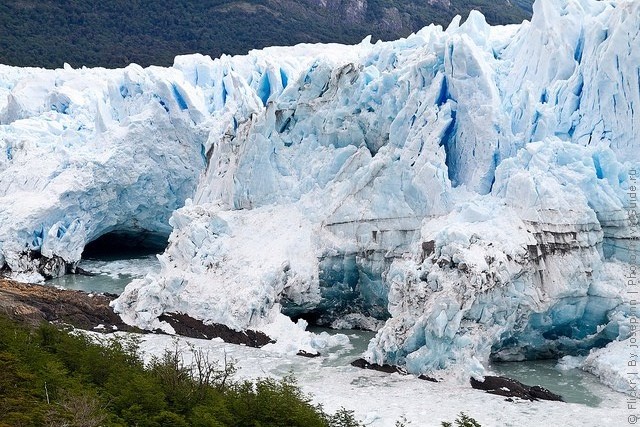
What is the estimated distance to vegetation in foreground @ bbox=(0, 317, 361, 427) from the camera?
8.73 meters

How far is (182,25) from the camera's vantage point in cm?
4962

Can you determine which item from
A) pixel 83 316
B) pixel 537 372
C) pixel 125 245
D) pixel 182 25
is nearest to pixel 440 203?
pixel 537 372

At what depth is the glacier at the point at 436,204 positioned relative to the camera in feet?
45.1

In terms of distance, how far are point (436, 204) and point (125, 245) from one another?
567 inches

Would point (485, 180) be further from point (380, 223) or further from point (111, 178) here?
point (111, 178)

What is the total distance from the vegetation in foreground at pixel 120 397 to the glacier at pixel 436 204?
384cm

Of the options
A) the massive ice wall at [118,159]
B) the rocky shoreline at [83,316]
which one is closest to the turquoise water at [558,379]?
the rocky shoreline at [83,316]

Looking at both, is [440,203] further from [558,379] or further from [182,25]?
[182,25]

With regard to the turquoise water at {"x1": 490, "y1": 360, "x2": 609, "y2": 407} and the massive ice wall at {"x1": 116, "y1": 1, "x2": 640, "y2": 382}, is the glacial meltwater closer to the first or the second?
the turquoise water at {"x1": 490, "y1": 360, "x2": 609, "y2": 407}

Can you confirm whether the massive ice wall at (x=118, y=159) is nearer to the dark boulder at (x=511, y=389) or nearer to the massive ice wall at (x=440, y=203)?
the massive ice wall at (x=440, y=203)

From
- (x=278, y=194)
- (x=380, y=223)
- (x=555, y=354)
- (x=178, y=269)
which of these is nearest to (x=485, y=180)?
(x=380, y=223)

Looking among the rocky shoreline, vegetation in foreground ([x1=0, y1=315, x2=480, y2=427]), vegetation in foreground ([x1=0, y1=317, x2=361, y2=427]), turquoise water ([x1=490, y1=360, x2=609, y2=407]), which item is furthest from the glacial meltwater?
vegetation in foreground ([x1=0, y1=317, x2=361, y2=427])

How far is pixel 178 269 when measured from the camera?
56.5 feet

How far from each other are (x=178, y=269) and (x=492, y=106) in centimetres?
689
